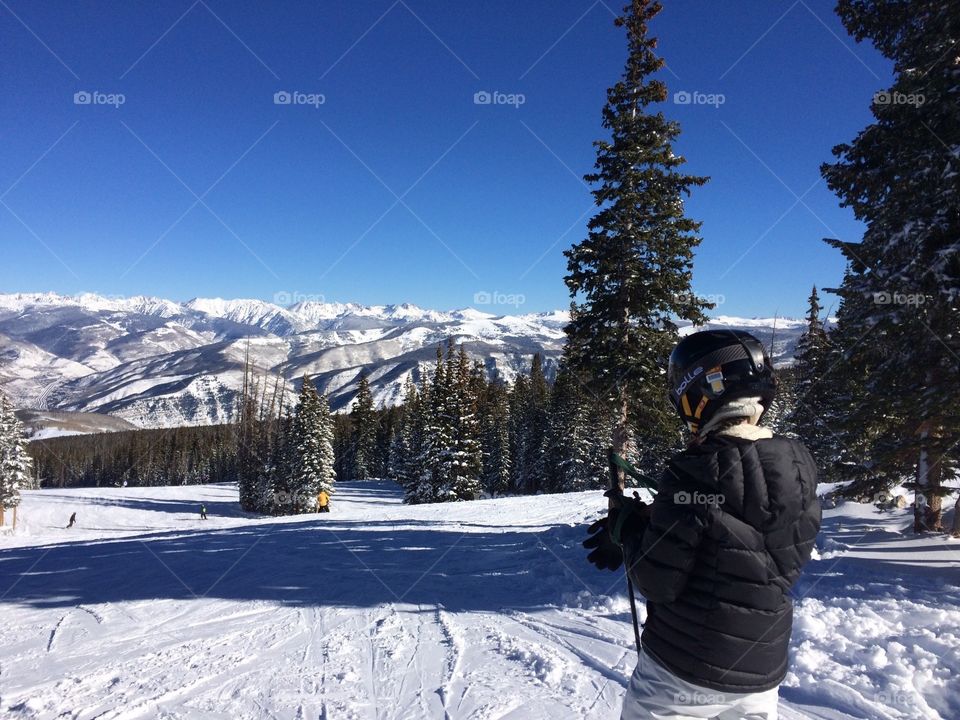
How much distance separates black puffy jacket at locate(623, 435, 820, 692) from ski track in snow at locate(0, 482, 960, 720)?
3.18 metres

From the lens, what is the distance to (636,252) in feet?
51.5

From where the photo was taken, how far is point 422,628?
7215 mm

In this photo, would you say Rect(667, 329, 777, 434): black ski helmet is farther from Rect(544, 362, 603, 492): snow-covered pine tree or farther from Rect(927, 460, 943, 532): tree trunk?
Rect(544, 362, 603, 492): snow-covered pine tree

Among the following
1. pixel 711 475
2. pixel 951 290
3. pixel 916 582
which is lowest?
pixel 916 582

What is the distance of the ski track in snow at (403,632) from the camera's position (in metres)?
5.09

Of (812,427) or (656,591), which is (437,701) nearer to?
(656,591)

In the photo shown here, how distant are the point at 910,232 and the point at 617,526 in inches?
365

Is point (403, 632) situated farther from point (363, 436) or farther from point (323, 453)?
point (363, 436)

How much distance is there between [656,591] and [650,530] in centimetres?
29

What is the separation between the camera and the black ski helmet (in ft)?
8.34

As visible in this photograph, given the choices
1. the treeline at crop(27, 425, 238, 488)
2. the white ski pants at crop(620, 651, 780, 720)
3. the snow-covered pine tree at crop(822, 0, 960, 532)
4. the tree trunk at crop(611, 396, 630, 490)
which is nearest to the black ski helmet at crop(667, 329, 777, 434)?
the white ski pants at crop(620, 651, 780, 720)

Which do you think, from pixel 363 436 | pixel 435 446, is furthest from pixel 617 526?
pixel 363 436

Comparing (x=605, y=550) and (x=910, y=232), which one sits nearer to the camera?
(x=605, y=550)

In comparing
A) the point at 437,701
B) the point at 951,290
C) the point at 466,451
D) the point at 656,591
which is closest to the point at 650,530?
the point at 656,591
